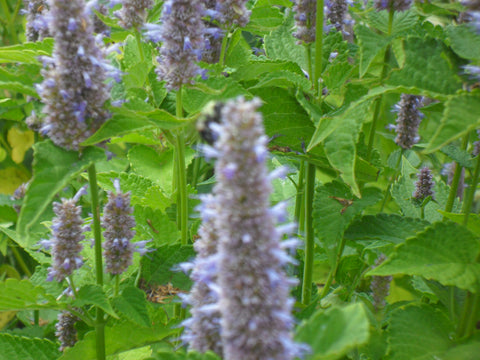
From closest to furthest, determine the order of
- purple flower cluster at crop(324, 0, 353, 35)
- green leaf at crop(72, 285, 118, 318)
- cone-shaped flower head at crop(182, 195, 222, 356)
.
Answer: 1. cone-shaped flower head at crop(182, 195, 222, 356)
2. green leaf at crop(72, 285, 118, 318)
3. purple flower cluster at crop(324, 0, 353, 35)

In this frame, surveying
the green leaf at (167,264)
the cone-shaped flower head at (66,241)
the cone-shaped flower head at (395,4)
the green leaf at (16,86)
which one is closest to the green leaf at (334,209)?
the green leaf at (167,264)

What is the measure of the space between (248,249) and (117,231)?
842 mm

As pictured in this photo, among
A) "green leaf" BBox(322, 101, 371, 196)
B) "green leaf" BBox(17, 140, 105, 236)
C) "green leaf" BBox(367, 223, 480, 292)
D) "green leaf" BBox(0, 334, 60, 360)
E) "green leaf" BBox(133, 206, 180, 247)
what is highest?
"green leaf" BBox(322, 101, 371, 196)

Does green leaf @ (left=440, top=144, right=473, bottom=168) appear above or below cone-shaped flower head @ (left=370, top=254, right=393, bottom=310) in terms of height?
above

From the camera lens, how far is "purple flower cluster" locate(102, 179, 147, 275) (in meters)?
1.74

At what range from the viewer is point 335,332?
3.50 ft

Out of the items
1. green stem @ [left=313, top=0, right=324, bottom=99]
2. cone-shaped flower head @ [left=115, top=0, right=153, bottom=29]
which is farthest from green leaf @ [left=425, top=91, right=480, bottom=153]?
cone-shaped flower head @ [left=115, top=0, right=153, bottom=29]

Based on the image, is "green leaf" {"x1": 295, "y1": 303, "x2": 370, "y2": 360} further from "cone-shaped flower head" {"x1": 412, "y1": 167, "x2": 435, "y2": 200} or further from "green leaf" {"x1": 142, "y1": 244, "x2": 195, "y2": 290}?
"cone-shaped flower head" {"x1": 412, "y1": 167, "x2": 435, "y2": 200}

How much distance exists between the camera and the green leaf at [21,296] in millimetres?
1609

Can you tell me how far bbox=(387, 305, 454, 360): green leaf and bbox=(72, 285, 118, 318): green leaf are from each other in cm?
83

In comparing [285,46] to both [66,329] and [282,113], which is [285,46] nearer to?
[282,113]

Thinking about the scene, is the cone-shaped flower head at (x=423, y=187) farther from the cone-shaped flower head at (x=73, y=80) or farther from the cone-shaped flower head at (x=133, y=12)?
the cone-shaped flower head at (x=73, y=80)

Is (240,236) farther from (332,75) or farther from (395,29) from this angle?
(395,29)

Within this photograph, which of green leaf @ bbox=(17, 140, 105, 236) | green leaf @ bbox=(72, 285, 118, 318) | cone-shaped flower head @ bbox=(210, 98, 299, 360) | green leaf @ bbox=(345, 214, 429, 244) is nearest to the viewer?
cone-shaped flower head @ bbox=(210, 98, 299, 360)
